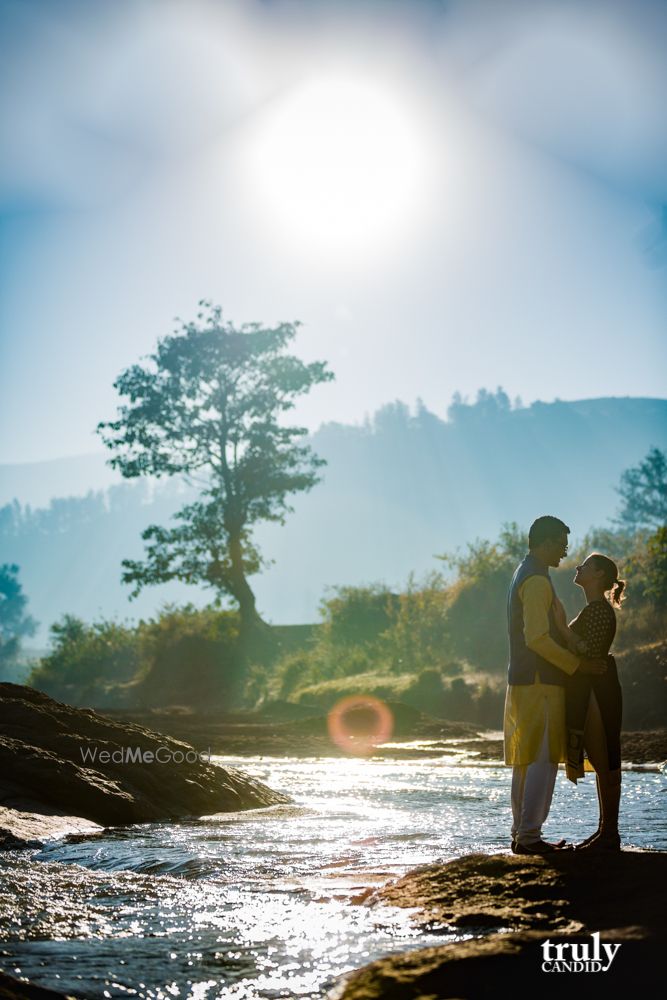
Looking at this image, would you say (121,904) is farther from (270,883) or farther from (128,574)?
(128,574)

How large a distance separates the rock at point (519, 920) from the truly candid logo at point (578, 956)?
30mm

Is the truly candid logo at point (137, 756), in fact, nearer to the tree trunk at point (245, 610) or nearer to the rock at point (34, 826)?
the rock at point (34, 826)

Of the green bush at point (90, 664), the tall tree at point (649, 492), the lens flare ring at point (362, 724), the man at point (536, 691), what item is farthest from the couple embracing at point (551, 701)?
the tall tree at point (649, 492)

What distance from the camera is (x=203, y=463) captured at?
130 feet

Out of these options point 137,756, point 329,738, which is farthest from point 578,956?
point 329,738

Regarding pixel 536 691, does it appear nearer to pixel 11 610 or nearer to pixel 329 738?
pixel 329 738

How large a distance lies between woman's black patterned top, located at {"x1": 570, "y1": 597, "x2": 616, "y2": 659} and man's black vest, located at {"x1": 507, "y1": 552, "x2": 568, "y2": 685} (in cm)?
21

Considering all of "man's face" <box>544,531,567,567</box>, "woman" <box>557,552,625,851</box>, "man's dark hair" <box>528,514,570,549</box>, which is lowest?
"woman" <box>557,552,625,851</box>

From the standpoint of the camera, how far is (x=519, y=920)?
445 cm

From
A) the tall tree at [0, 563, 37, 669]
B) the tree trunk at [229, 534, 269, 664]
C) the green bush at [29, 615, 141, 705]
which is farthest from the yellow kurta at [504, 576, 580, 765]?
the tall tree at [0, 563, 37, 669]

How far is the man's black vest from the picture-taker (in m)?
6.36

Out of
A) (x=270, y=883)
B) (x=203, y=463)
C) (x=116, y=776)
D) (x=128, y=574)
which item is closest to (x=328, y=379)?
(x=203, y=463)

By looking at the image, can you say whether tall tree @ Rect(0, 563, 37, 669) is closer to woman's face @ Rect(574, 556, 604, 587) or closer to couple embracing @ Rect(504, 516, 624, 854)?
woman's face @ Rect(574, 556, 604, 587)

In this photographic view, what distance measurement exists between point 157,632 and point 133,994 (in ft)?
118
